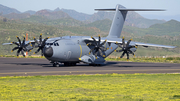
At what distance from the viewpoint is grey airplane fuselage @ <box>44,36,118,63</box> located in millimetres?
29480

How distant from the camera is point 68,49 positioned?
30625mm

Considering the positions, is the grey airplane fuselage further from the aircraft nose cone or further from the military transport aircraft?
the aircraft nose cone

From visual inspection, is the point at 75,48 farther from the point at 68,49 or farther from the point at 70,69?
the point at 70,69

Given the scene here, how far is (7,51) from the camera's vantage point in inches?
3585

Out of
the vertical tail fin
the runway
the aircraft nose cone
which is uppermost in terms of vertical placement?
the vertical tail fin

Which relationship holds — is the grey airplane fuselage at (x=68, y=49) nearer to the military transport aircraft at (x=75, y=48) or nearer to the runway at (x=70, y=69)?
the military transport aircraft at (x=75, y=48)

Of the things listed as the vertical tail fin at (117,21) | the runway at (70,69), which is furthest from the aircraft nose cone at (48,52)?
the vertical tail fin at (117,21)

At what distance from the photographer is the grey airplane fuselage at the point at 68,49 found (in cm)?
2948

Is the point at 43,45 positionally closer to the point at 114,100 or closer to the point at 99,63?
the point at 99,63

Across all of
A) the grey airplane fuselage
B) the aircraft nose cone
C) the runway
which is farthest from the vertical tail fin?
the aircraft nose cone

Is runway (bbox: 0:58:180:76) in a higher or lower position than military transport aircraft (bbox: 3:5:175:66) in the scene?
lower

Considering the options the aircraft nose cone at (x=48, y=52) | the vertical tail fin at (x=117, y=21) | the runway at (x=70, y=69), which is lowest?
the runway at (x=70, y=69)

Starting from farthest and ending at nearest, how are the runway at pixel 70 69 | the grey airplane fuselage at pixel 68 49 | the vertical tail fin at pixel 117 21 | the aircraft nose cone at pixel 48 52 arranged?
1. the vertical tail fin at pixel 117 21
2. the grey airplane fuselage at pixel 68 49
3. the aircraft nose cone at pixel 48 52
4. the runway at pixel 70 69

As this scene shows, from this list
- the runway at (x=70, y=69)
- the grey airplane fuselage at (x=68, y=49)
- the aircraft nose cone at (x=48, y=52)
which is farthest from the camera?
the grey airplane fuselage at (x=68, y=49)
